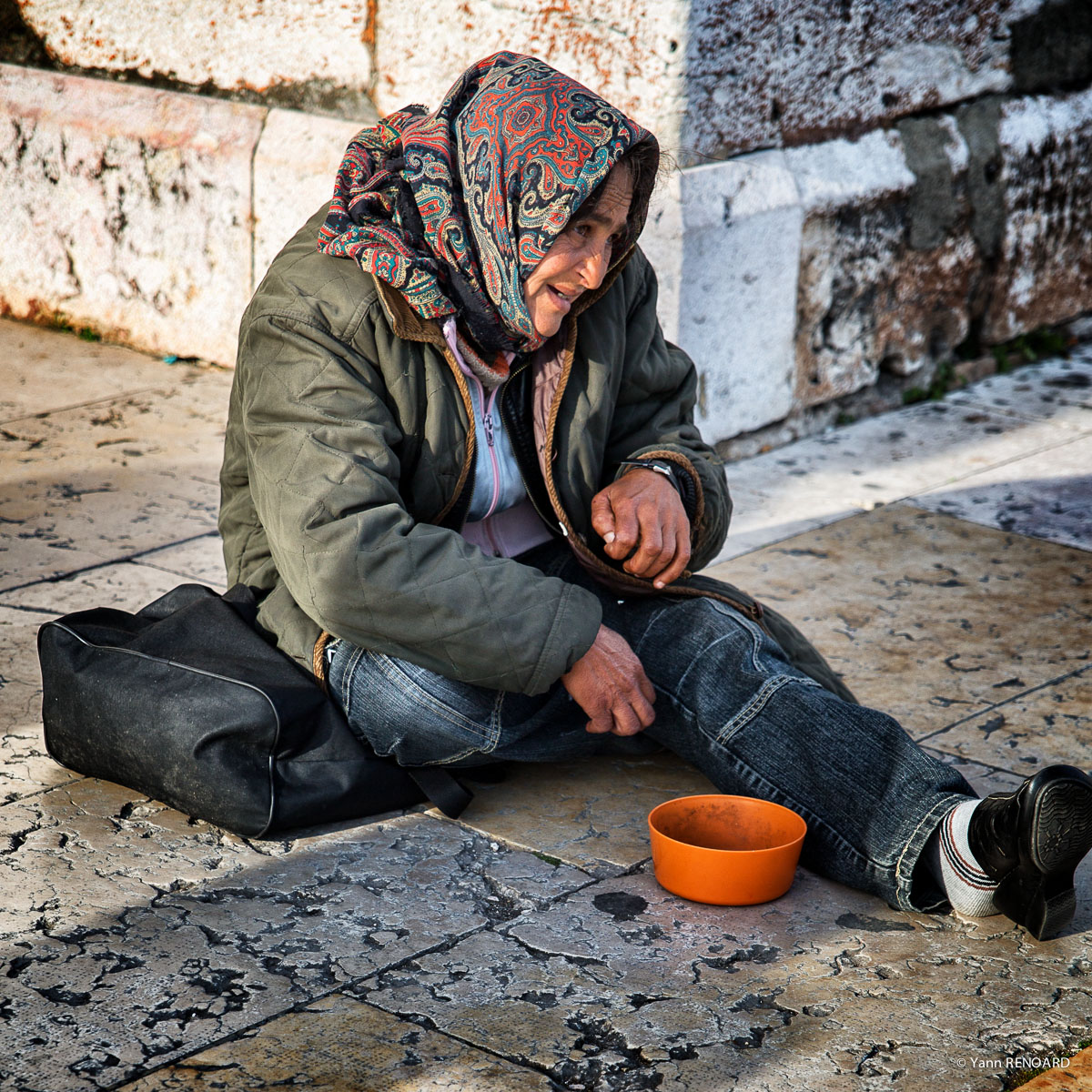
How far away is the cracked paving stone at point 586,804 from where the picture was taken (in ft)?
7.57

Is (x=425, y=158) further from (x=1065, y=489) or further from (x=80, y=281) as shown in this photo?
(x=80, y=281)

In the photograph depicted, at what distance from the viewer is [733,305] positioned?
13.4ft

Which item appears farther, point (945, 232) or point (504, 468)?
point (945, 232)

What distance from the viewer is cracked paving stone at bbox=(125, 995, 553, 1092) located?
5.55 feet

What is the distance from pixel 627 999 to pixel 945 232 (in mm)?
3503

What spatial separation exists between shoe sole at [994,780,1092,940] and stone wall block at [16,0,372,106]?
3259mm

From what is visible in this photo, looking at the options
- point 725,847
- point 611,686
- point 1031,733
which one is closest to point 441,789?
point 611,686

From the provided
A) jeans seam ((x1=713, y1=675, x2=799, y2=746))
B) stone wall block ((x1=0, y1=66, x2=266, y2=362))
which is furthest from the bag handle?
stone wall block ((x1=0, y1=66, x2=266, y2=362))

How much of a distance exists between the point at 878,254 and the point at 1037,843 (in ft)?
9.64

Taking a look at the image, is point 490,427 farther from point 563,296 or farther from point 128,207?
point 128,207

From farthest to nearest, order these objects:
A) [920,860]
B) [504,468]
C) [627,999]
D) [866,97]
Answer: [866,97] → [504,468] → [920,860] → [627,999]

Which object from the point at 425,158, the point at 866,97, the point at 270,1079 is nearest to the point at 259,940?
the point at 270,1079

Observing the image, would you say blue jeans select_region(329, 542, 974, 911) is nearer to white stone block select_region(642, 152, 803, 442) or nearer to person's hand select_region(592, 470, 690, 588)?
person's hand select_region(592, 470, 690, 588)

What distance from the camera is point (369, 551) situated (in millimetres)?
2061
